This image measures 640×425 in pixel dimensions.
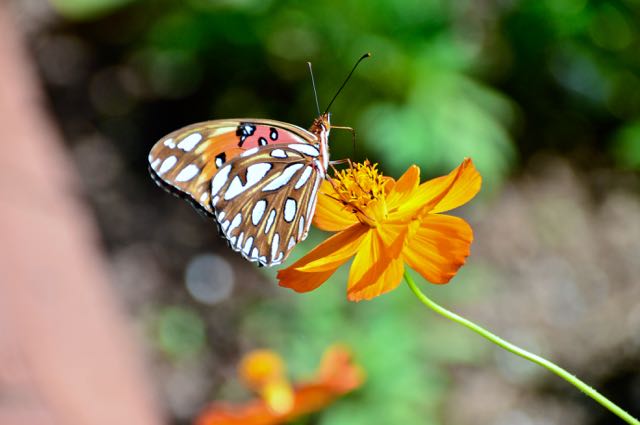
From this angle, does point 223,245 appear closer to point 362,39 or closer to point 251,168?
point 362,39

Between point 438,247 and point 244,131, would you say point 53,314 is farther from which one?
point 438,247

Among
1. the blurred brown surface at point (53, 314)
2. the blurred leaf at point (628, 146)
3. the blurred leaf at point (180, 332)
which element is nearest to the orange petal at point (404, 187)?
the blurred brown surface at point (53, 314)

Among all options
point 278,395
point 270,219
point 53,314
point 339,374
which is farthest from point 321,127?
point 53,314

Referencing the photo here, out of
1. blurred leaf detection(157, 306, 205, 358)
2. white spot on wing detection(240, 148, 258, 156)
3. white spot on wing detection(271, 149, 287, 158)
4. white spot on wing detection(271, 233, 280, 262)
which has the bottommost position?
blurred leaf detection(157, 306, 205, 358)

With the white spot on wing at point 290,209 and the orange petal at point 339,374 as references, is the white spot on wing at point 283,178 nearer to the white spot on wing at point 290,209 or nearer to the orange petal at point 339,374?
the white spot on wing at point 290,209

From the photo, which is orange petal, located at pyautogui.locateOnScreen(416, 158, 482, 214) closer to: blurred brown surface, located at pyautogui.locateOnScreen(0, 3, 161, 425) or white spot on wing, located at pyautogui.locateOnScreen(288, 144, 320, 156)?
white spot on wing, located at pyautogui.locateOnScreen(288, 144, 320, 156)

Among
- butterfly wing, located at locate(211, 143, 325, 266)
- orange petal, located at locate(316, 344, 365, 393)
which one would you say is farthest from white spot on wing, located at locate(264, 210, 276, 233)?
orange petal, located at locate(316, 344, 365, 393)

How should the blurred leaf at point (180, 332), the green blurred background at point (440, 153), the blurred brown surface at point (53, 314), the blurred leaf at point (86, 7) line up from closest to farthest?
1. the blurred brown surface at point (53, 314)
2. the green blurred background at point (440, 153)
3. the blurred leaf at point (180, 332)
4. the blurred leaf at point (86, 7)
